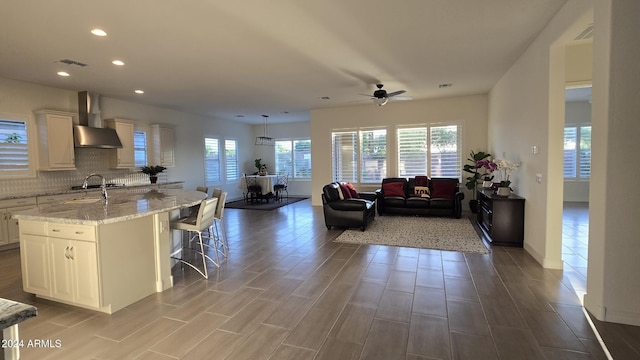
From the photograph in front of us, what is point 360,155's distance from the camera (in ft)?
28.6

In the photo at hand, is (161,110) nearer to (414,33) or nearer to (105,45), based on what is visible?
(105,45)

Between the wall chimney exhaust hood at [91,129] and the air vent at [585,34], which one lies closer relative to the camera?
the air vent at [585,34]

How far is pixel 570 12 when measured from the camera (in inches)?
122

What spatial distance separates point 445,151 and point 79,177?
850 cm

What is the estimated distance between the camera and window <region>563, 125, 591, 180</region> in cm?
882

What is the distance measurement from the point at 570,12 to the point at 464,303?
313 centimetres

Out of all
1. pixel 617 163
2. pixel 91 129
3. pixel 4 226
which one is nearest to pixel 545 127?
pixel 617 163

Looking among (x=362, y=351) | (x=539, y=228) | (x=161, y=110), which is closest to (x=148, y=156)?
(x=161, y=110)

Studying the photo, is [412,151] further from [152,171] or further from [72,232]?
[72,232]

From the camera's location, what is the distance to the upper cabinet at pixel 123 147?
671 cm

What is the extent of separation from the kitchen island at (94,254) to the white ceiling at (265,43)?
2041 mm

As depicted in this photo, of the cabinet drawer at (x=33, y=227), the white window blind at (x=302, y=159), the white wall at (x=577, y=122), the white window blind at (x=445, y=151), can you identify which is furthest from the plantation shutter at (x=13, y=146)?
the white wall at (x=577, y=122)

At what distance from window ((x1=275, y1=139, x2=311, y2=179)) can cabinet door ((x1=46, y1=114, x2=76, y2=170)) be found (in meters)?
7.02

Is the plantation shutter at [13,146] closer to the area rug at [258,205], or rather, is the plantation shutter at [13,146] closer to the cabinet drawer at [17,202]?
the cabinet drawer at [17,202]
